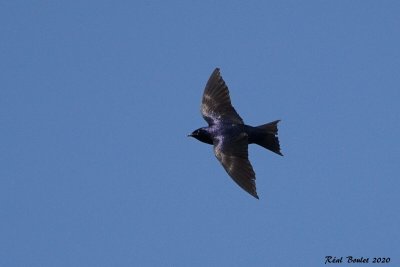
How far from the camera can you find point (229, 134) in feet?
45.6

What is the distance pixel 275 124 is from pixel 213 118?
2.16 m

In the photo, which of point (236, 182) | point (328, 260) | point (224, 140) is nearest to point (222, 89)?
point (224, 140)

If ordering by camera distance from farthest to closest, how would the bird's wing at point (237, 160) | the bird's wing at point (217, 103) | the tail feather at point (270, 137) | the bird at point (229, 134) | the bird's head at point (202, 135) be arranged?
the bird's wing at point (217, 103), the bird's head at point (202, 135), the tail feather at point (270, 137), the bird at point (229, 134), the bird's wing at point (237, 160)

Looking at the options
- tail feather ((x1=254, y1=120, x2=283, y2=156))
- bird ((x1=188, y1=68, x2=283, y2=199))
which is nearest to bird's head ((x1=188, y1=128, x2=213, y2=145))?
bird ((x1=188, y1=68, x2=283, y2=199))

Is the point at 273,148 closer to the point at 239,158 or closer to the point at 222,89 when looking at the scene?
the point at 239,158

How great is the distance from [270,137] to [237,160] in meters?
1.07

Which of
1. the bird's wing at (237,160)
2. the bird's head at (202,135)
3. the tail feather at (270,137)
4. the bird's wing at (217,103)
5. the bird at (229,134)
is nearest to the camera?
the bird's wing at (237,160)

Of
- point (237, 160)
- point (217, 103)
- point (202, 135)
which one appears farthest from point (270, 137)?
point (217, 103)

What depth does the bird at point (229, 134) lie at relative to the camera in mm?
12539

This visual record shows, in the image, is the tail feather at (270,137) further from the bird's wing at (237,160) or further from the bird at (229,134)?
the bird's wing at (237,160)

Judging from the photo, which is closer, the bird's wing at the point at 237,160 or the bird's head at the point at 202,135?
the bird's wing at the point at 237,160

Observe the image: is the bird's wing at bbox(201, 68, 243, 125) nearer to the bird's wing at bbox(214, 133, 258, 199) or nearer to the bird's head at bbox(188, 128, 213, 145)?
the bird's head at bbox(188, 128, 213, 145)

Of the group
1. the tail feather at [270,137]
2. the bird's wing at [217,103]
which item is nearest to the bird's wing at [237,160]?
the tail feather at [270,137]

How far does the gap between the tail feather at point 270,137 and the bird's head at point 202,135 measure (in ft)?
4.90
